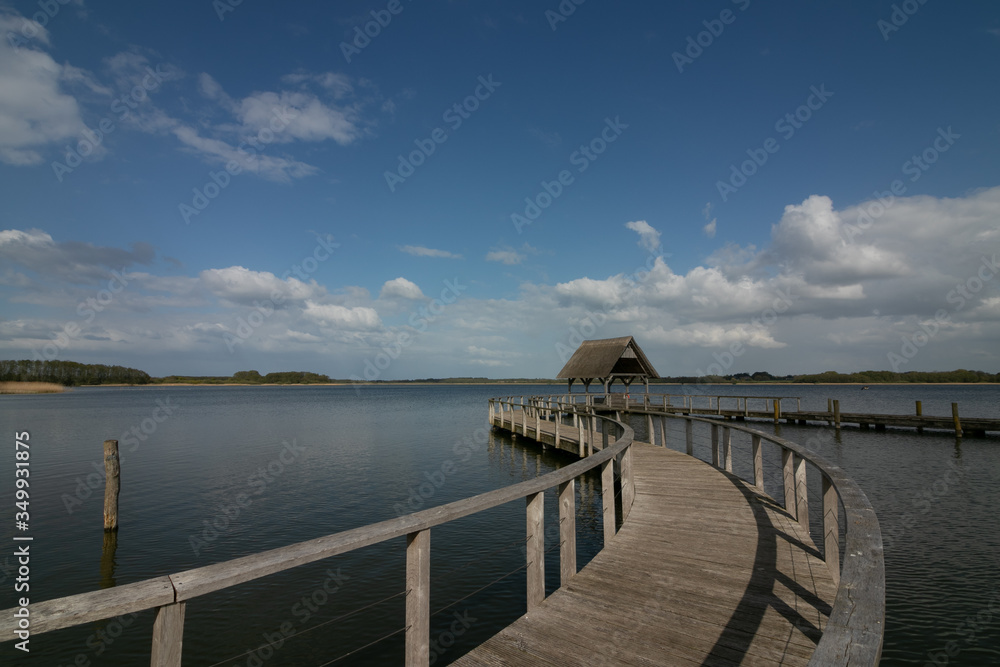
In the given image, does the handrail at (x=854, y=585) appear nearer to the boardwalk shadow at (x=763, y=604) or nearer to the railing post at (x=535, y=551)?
the boardwalk shadow at (x=763, y=604)

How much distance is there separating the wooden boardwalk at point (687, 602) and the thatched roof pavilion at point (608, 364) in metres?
23.0

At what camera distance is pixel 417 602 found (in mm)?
2816

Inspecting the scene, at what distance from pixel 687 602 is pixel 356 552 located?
661cm

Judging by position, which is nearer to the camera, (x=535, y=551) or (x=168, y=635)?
(x=168, y=635)

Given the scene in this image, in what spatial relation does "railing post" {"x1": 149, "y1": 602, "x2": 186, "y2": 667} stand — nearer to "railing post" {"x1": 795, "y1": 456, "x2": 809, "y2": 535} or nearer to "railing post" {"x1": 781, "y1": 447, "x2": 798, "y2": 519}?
"railing post" {"x1": 795, "y1": 456, "x2": 809, "y2": 535}

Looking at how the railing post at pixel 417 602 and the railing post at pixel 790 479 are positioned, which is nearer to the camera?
the railing post at pixel 417 602

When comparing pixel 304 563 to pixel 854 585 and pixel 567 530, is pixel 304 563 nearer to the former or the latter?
pixel 854 585

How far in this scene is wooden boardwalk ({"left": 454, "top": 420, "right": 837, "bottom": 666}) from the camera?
3.19 metres

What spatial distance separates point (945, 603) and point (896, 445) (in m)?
17.9

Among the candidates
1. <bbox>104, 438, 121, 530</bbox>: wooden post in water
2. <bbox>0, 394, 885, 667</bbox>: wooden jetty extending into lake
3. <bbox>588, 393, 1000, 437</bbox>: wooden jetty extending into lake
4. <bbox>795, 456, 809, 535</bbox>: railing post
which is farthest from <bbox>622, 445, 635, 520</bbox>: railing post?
<bbox>588, 393, 1000, 437</bbox>: wooden jetty extending into lake

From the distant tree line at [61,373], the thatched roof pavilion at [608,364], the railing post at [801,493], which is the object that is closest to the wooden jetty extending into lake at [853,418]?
the thatched roof pavilion at [608,364]

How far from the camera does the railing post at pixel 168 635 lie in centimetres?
176

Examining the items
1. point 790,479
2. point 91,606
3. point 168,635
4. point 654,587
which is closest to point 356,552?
point 654,587

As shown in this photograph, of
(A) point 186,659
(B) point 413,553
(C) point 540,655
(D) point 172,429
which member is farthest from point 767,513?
(D) point 172,429
